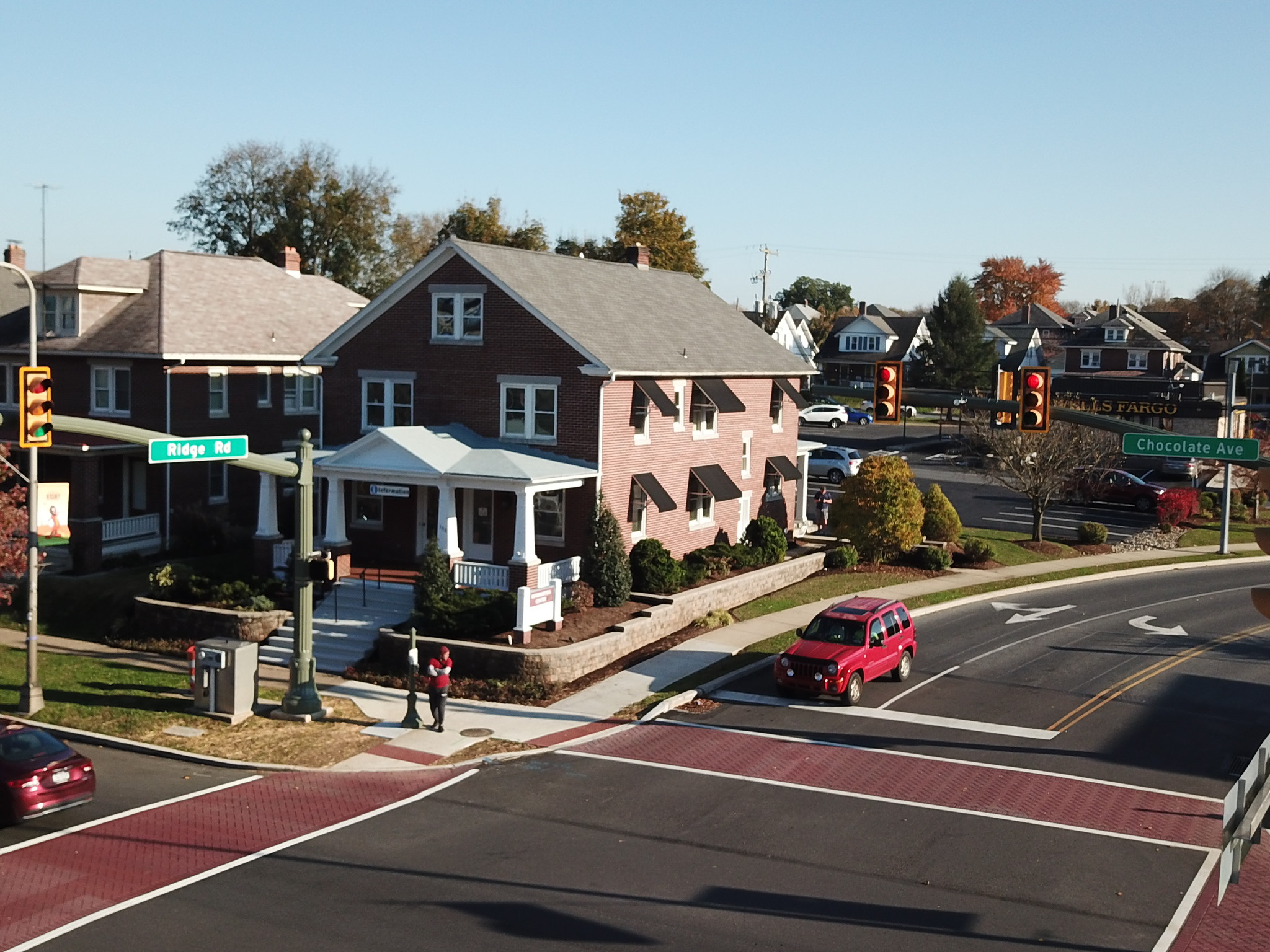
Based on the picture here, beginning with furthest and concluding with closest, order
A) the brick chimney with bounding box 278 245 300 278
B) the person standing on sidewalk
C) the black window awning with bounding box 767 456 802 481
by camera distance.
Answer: the brick chimney with bounding box 278 245 300 278 → the black window awning with bounding box 767 456 802 481 → the person standing on sidewalk

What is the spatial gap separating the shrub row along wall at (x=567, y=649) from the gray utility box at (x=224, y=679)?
4126 millimetres

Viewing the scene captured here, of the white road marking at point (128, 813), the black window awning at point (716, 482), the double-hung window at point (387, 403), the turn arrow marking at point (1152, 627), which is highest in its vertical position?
the double-hung window at point (387, 403)

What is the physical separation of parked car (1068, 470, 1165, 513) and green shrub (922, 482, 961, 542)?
12.7m

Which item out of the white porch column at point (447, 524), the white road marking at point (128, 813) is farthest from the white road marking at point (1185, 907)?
the white porch column at point (447, 524)

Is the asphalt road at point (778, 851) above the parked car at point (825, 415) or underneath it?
underneath

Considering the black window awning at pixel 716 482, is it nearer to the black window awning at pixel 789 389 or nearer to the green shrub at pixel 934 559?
the black window awning at pixel 789 389

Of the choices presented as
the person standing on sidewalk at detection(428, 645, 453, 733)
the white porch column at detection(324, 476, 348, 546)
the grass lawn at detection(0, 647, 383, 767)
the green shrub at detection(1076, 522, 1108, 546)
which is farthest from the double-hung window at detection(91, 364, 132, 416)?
the green shrub at detection(1076, 522, 1108, 546)

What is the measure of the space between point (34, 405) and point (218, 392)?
21216 millimetres

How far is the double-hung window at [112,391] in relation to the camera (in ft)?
133

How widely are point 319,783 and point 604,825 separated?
5.38 m

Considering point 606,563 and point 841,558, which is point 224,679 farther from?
point 841,558

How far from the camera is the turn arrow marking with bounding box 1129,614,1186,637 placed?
32.7 meters

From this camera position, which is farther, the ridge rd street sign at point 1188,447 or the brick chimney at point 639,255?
the brick chimney at point 639,255

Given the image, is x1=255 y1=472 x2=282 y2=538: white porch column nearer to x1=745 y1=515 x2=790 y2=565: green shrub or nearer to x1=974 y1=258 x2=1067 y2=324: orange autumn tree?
x1=745 y1=515 x2=790 y2=565: green shrub
